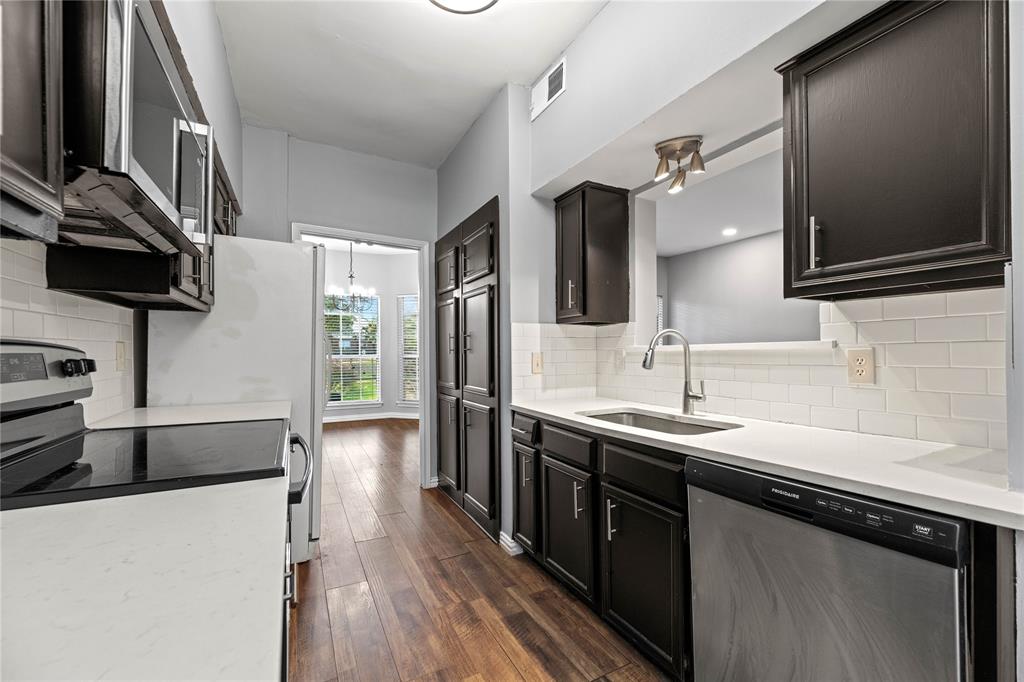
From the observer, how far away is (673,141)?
2.08 meters

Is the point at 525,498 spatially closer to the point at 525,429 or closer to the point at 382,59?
the point at 525,429

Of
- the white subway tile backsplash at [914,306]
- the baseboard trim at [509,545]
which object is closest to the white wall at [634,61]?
the white subway tile backsplash at [914,306]

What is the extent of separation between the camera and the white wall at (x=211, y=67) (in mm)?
1655

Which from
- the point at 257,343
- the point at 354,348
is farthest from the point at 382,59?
the point at 354,348

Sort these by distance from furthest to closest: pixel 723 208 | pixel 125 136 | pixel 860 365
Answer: pixel 723 208, pixel 860 365, pixel 125 136

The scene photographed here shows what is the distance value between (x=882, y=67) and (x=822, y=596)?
148cm

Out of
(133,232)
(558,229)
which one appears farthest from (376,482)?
(133,232)

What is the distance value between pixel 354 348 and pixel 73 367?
6407 mm

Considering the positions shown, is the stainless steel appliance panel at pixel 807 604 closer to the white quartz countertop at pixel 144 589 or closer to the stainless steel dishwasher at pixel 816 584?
the stainless steel dishwasher at pixel 816 584

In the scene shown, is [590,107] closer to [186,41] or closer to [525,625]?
[186,41]

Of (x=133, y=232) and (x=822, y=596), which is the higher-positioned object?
(x=133, y=232)

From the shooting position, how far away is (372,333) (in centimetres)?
766

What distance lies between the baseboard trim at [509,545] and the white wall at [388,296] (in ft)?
16.4

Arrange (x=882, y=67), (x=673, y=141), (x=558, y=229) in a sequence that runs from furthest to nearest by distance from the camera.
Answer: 1. (x=558, y=229)
2. (x=673, y=141)
3. (x=882, y=67)
